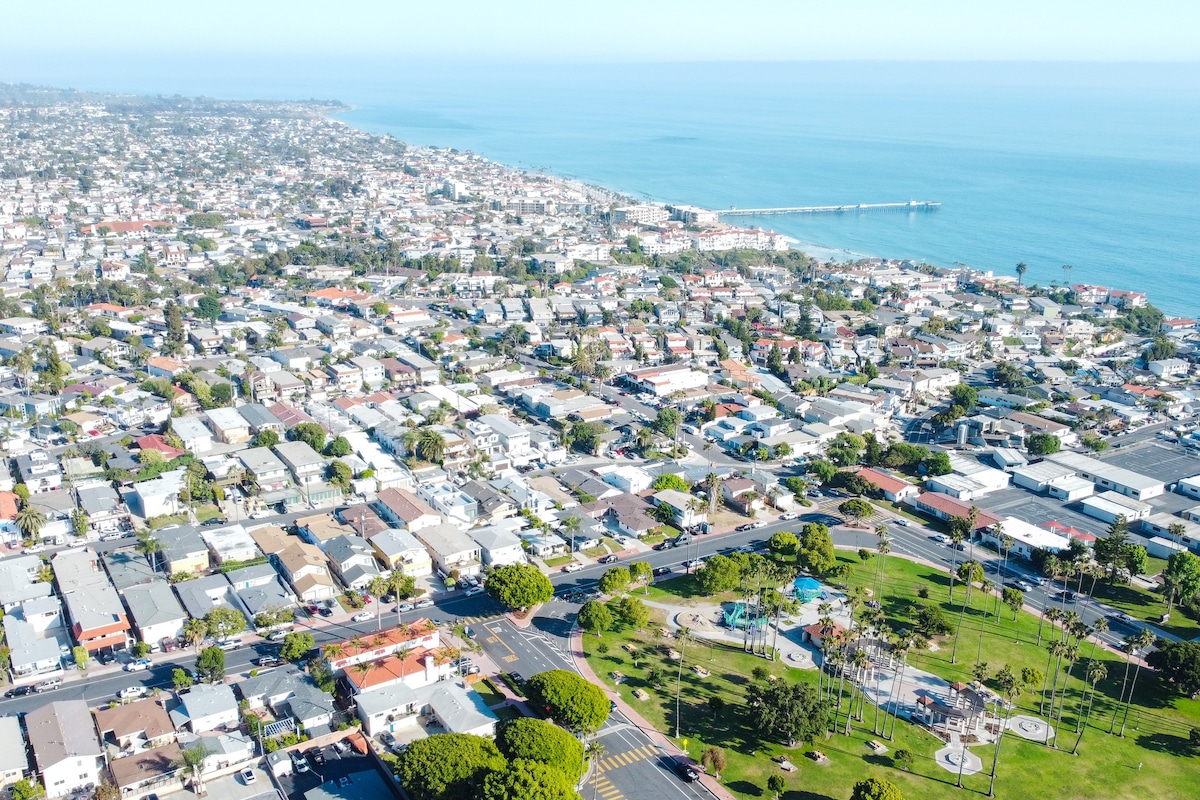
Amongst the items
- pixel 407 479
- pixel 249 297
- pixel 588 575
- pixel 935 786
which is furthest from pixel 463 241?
pixel 935 786

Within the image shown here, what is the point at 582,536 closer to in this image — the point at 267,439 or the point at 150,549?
the point at 150,549

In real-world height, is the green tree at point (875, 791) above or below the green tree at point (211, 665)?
above

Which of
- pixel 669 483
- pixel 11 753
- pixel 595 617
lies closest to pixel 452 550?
pixel 595 617

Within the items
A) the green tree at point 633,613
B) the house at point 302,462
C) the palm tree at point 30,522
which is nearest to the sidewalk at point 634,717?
the green tree at point 633,613

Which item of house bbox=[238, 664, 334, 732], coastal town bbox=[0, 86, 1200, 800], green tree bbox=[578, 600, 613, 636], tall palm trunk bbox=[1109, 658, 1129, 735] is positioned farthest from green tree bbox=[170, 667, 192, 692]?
tall palm trunk bbox=[1109, 658, 1129, 735]

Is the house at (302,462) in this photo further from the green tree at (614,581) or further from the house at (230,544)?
the green tree at (614,581)

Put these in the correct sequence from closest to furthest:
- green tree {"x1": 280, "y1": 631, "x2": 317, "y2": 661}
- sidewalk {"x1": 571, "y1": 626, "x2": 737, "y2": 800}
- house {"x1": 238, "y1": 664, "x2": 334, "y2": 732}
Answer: sidewalk {"x1": 571, "y1": 626, "x2": 737, "y2": 800}
house {"x1": 238, "y1": 664, "x2": 334, "y2": 732}
green tree {"x1": 280, "y1": 631, "x2": 317, "y2": 661}

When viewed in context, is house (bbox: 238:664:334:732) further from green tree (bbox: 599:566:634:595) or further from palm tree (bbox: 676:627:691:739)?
green tree (bbox: 599:566:634:595)
